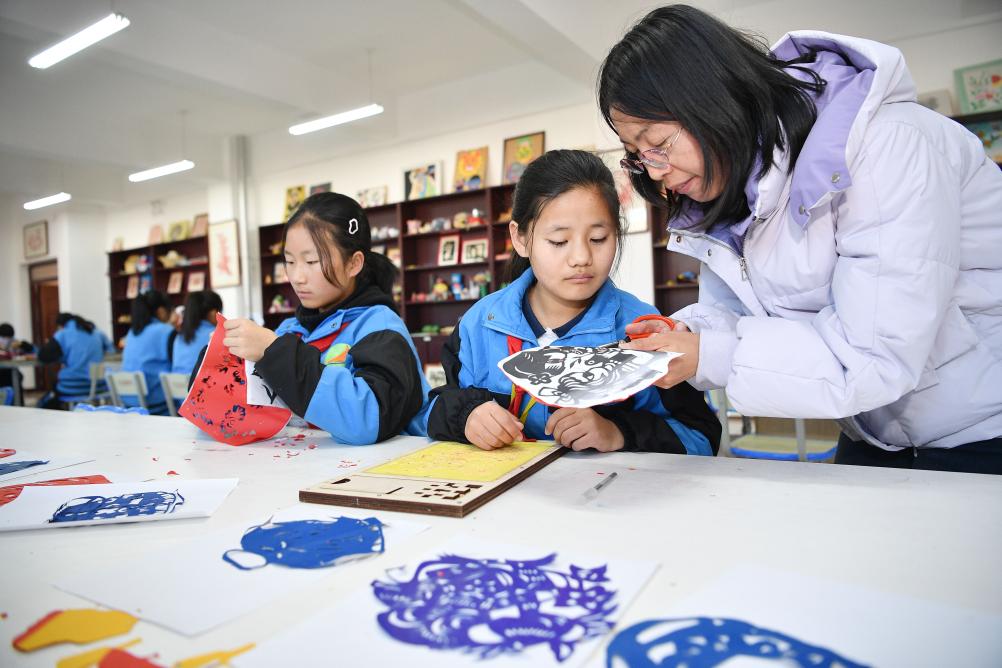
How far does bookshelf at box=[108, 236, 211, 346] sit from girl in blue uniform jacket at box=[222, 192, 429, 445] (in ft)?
24.8

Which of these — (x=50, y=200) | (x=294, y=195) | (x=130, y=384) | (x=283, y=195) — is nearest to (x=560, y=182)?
(x=130, y=384)

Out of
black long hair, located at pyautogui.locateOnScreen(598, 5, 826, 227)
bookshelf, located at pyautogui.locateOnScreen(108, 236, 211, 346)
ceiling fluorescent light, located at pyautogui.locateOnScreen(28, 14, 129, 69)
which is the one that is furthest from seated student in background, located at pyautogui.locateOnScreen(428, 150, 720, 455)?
bookshelf, located at pyautogui.locateOnScreen(108, 236, 211, 346)

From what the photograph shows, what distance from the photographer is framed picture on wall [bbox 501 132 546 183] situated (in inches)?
230

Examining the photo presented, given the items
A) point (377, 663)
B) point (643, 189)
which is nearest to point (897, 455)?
point (643, 189)

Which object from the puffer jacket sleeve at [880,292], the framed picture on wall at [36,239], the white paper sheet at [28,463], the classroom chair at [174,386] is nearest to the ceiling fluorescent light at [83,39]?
the classroom chair at [174,386]

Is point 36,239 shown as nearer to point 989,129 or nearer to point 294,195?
point 294,195

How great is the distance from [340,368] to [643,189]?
2.34 feet

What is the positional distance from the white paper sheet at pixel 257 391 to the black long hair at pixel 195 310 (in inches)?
130

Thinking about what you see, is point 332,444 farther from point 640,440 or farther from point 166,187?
point 166,187

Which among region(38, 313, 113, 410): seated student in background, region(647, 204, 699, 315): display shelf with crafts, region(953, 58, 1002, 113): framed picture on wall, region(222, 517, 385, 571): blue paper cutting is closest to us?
region(222, 517, 385, 571): blue paper cutting

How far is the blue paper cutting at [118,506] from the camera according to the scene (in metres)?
0.83

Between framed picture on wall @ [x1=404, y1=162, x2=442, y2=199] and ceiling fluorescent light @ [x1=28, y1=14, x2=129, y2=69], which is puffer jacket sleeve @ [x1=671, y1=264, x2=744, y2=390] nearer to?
ceiling fluorescent light @ [x1=28, y1=14, x2=129, y2=69]

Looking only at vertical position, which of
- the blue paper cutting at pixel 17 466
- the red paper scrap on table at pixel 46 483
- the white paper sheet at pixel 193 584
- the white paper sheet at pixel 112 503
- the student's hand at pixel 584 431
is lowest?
the blue paper cutting at pixel 17 466

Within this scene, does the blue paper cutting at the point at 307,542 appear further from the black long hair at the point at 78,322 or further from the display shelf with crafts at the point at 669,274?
the black long hair at the point at 78,322
